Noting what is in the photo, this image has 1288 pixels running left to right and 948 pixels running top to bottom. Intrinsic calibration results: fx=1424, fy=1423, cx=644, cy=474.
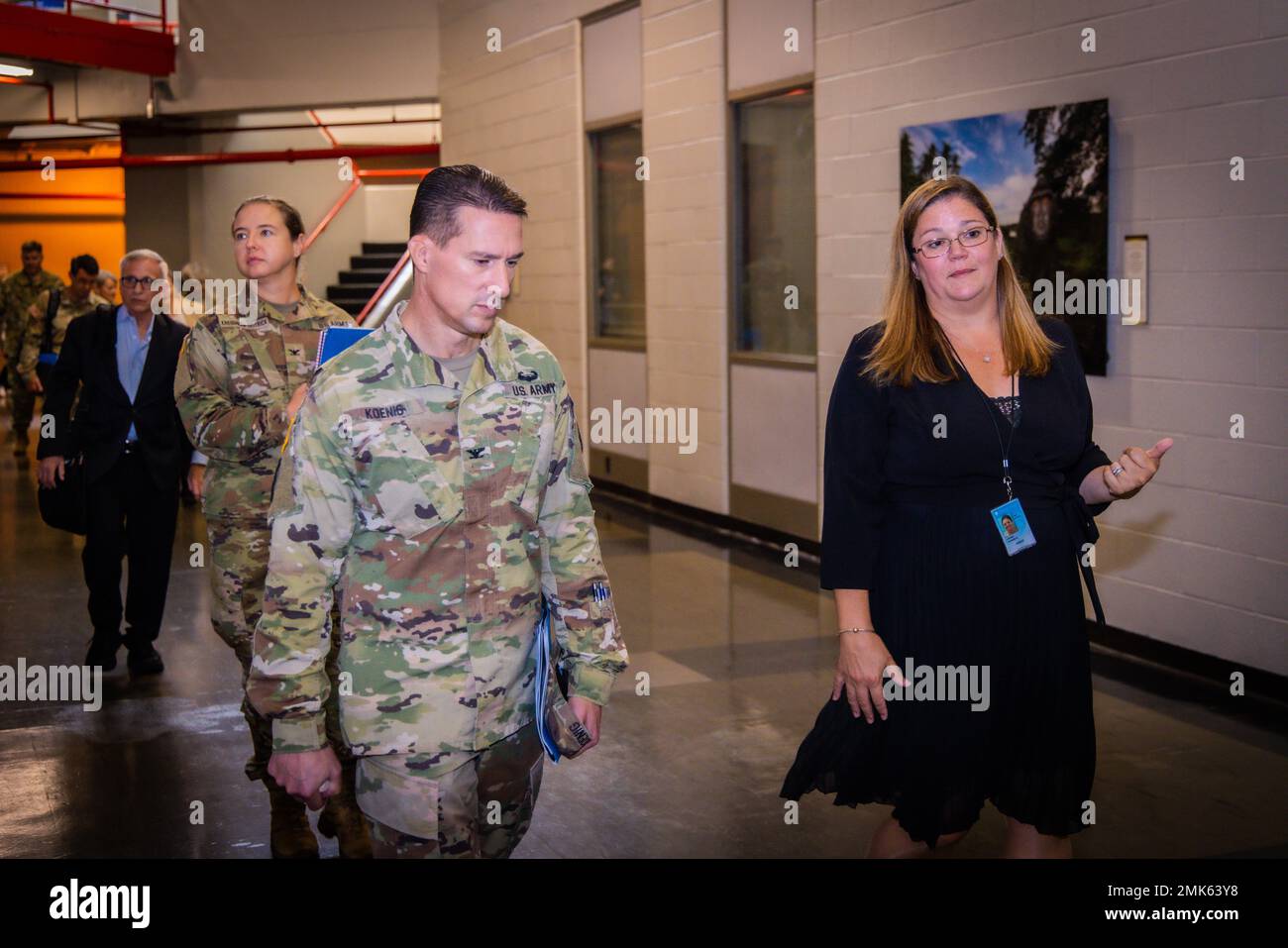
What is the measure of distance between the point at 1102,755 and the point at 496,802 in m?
2.80

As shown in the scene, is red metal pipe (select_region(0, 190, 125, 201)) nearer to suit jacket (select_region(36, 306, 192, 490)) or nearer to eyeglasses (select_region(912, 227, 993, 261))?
suit jacket (select_region(36, 306, 192, 490))

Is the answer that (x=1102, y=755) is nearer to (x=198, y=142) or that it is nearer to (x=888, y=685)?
(x=888, y=685)

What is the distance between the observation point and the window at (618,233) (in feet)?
34.8

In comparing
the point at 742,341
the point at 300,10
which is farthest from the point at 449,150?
the point at 742,341

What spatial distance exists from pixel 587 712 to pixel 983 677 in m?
0.79

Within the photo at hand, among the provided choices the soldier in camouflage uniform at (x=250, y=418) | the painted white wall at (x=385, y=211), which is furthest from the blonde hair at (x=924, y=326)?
the painted white wall at (x=385, y=211)

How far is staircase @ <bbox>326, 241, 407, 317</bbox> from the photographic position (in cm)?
1661

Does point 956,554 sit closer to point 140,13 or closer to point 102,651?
point 102,651

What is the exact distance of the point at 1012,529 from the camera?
8.73ft

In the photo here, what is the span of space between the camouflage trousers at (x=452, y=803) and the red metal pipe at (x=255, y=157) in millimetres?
14478

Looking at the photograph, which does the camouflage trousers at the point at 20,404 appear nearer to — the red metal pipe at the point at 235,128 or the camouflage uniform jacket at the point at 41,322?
the camouflage uniform jacket at the point at 41,322

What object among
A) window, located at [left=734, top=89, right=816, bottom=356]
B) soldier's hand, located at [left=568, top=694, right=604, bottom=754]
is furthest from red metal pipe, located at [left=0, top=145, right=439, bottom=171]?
soldier's hand, located at [left=568, top=694, right=604, bottom=754]

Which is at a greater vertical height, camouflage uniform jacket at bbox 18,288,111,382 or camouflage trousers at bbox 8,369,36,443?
camouflage uniform jacket at bbox 18,288,111,382

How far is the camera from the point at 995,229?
A: 8.91 feet
